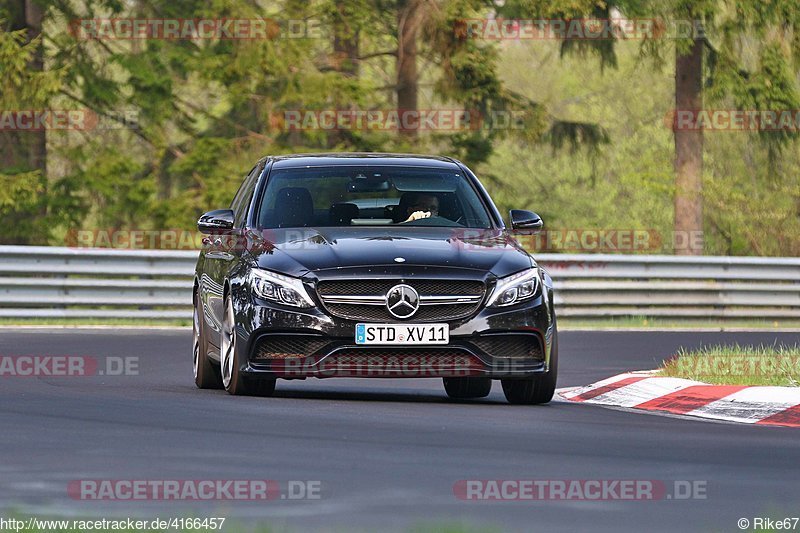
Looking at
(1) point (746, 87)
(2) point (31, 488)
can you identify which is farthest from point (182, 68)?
(2) point (31, 488)

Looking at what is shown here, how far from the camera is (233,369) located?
41.8 ft

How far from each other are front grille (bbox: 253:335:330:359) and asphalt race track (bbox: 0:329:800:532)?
12.3 inches

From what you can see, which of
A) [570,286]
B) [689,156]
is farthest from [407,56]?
[570,286]

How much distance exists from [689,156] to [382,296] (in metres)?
27.3

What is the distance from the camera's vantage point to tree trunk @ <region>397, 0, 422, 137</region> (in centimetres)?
3972

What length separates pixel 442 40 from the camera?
3884 cm

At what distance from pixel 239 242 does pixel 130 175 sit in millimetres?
27735

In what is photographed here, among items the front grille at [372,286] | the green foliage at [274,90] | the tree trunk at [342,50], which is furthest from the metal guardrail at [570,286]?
the tree trunk at [342,50]

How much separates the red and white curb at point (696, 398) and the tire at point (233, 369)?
2.42 meters

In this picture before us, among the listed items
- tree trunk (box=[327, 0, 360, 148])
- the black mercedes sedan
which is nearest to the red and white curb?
the black mercedes sedan

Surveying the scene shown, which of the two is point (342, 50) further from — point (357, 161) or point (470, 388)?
point (470, 388)

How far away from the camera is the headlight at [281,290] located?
1223cm

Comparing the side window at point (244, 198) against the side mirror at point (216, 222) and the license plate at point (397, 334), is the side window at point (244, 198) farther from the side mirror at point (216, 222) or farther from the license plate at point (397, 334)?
the license plate at point (397, 334)

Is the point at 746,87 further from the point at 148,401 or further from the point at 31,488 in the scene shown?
the point at 31,488
